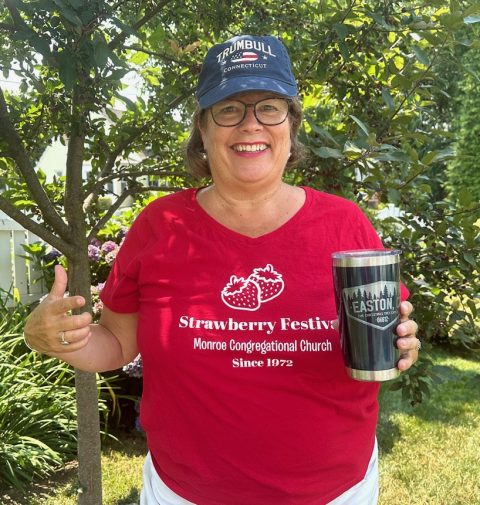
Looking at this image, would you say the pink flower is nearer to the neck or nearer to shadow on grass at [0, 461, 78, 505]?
shadow on grass at [0, 461, 78, 505]

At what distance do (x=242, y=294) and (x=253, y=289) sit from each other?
0.03m

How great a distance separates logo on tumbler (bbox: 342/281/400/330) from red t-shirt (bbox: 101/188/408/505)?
0.77 ft

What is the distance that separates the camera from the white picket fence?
4918 millimetres

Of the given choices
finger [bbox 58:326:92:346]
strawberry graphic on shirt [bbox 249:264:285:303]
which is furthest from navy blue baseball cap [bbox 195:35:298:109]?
finger [bbox 58:326:92:346]

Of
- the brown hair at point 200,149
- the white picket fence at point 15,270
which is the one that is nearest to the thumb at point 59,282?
the brown hair at point 200,149

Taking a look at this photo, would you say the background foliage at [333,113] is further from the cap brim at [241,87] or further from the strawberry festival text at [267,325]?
the strawberry festival text at [267,325]

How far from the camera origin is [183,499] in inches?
63.9

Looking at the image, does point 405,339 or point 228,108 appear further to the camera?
point 228,108

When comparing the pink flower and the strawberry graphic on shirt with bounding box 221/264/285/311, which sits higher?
the strawberry graphic on shirt with bounding box 221/264/285/311

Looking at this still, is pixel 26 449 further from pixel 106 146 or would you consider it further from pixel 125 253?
pixel 125 253

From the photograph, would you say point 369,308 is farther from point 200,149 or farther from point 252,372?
point 200,149

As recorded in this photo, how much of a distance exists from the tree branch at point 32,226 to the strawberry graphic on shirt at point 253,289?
42.4 inches

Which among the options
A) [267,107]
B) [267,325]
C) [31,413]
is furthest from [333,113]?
[31,413]

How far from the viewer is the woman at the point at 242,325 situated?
1.54 metres
